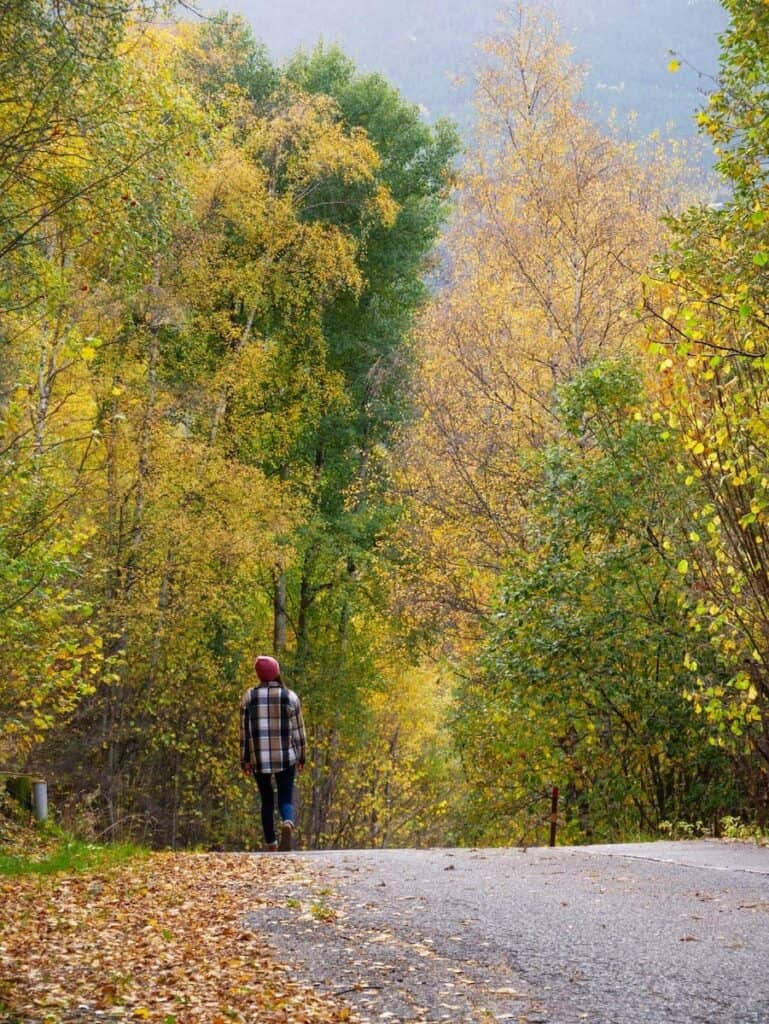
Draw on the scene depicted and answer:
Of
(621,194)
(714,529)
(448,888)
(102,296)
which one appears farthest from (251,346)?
(448,888)

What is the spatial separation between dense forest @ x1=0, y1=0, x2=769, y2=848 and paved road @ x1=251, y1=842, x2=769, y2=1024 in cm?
280

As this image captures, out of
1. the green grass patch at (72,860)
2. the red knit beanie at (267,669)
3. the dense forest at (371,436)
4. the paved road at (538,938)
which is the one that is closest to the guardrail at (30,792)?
the dense forest at (371,436)

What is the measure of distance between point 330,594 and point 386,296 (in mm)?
7335

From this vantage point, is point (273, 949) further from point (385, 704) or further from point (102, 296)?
point (385, 704)

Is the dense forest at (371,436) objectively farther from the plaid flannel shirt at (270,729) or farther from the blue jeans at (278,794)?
the blue jeans at (278,794)

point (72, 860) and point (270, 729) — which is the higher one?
point (270, 729)

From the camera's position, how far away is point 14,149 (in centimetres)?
869

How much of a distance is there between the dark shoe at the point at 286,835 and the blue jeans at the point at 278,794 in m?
0.09

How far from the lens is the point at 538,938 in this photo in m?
7.00

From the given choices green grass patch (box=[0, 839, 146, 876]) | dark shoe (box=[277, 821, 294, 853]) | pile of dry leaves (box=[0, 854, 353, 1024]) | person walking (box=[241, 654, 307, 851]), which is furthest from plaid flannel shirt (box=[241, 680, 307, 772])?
pile of dry leaves (box=[0, 854, 353, 1024])

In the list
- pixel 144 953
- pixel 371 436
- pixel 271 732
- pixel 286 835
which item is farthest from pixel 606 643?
pixel 371 436

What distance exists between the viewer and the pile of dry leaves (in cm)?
588

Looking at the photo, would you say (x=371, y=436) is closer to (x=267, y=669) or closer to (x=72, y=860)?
(x=267, y=669)

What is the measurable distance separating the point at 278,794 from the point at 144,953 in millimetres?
5962
